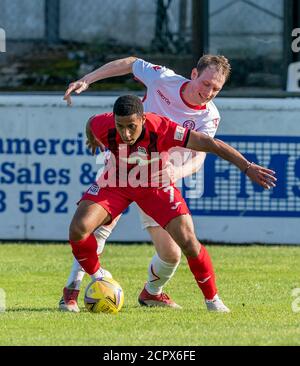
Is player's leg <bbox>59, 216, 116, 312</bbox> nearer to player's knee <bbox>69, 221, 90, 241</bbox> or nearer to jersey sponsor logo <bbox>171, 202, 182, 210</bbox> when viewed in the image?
player's knee <bbox>69, 221, 90, 241</bbox>

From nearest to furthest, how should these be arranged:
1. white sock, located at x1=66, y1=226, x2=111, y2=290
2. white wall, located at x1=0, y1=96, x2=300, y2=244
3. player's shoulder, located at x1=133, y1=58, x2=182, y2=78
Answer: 1. white sock, located at x1=66, y1=226, x2=111, y2=290
2. player's shoulder, located at x1=133, y1=58, x2=182, y2=78
3. white wall, located at x1=0, y1=96, x2=300, y2=244

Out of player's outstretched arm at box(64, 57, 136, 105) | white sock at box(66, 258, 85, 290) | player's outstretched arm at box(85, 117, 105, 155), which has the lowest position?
white sock at box(66, 258, 85, 290)

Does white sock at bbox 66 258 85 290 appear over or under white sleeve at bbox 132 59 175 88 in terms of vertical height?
under

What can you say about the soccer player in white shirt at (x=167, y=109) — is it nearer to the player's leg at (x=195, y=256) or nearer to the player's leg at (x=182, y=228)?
the player's leg at (x=182, y=228)

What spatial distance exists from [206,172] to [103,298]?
198 inches

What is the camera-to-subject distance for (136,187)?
8.74m

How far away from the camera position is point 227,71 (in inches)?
354

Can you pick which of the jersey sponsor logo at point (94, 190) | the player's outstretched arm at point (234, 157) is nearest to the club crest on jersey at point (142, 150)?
the player's outstretched arm at point (234, 157)

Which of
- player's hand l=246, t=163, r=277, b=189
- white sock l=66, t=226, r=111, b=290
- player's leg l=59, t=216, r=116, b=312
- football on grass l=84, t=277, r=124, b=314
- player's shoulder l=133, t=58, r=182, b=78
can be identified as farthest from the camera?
player's shoulder l=133, t=58, r=182, b=78

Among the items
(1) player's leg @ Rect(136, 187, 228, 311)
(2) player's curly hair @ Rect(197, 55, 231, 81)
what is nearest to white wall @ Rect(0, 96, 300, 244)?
(2) player's curly hair @ Rect(197, 55, 231, 81)

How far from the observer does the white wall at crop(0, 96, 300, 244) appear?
1348 centimetres
